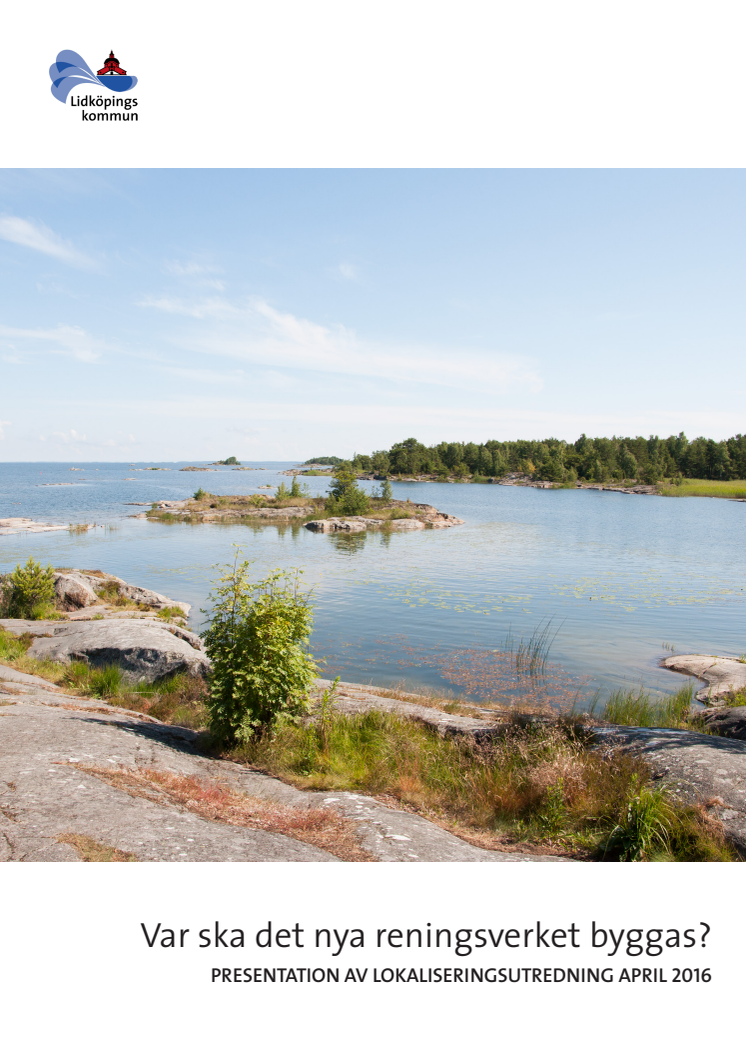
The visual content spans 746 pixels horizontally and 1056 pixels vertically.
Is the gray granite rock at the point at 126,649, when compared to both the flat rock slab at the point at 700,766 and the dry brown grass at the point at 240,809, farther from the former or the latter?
the flat rock slab at the point at 700,766

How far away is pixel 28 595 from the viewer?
19469 millimetres

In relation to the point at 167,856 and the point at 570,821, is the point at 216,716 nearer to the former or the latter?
the point at 167,856

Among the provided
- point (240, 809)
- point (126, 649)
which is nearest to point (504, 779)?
point (240, 809)

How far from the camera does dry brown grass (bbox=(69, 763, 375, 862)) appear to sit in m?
5.76

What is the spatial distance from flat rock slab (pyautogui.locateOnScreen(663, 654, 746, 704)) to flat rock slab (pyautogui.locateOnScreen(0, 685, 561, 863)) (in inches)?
463

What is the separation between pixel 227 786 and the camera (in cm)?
726

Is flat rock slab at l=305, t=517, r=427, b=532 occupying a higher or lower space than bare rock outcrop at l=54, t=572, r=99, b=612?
higher

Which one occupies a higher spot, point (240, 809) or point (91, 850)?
point (91, 850)

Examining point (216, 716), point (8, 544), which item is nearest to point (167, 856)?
point (216, 716)

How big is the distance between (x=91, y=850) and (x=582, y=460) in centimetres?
17286

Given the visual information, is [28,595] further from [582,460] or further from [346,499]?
[582,460]

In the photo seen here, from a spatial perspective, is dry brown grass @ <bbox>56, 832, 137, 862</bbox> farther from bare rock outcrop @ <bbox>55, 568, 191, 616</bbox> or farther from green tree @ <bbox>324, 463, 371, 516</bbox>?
green tree @ <bbox>324, 463, 371, 516</bbox>

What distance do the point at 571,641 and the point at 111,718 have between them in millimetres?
16628

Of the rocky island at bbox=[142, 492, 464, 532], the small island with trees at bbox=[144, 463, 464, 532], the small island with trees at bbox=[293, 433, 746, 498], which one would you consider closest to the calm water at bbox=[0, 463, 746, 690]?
the rocky island at bbox=[142, 492, 464, 532]
